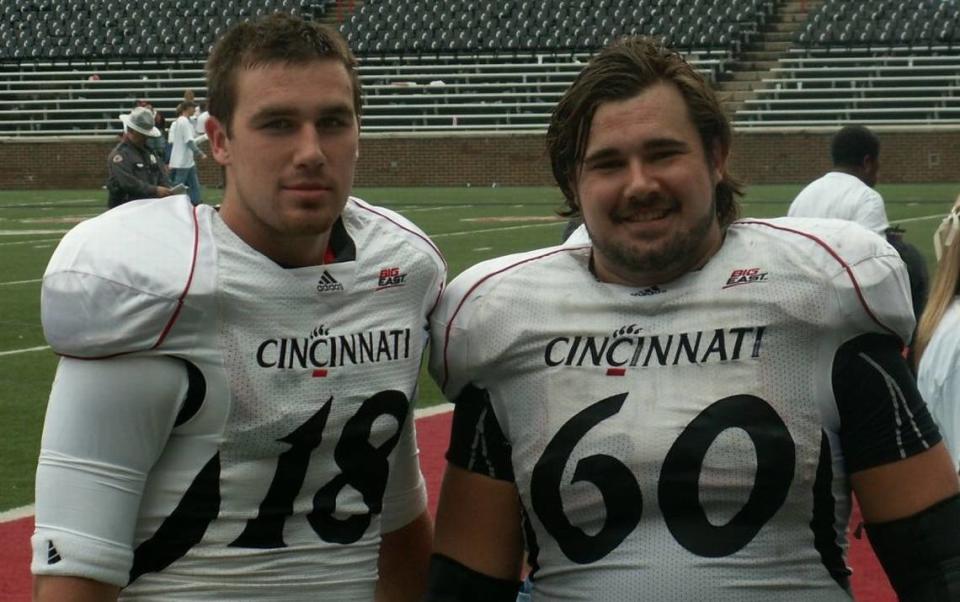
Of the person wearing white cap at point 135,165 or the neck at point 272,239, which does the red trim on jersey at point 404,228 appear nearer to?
the neck at point 272,239

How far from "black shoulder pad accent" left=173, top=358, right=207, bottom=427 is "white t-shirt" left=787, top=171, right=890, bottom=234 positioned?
596cm

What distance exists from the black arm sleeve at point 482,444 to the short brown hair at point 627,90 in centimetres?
42

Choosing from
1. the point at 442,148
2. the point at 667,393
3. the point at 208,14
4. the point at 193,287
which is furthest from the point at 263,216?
the point at 208,14

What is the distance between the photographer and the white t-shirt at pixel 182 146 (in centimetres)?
2250

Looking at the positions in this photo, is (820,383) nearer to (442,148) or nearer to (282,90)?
(282,90)

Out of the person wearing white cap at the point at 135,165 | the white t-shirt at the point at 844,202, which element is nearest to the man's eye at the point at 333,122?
the white t-shirt at the point at 844,202

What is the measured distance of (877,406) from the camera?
256 cm

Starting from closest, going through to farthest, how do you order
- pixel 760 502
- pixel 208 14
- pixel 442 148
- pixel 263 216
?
pixel 760 502, pixel 263 216, pixel 442 148, pixel 208 14

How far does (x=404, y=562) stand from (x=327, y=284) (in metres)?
0.60

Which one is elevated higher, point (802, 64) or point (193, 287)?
point (193, 287)

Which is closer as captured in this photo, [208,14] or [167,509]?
[167,509]

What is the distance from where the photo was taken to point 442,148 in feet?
104

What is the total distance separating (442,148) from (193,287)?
29.3 m

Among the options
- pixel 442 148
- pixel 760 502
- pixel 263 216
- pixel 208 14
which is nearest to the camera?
pixel 760 502
